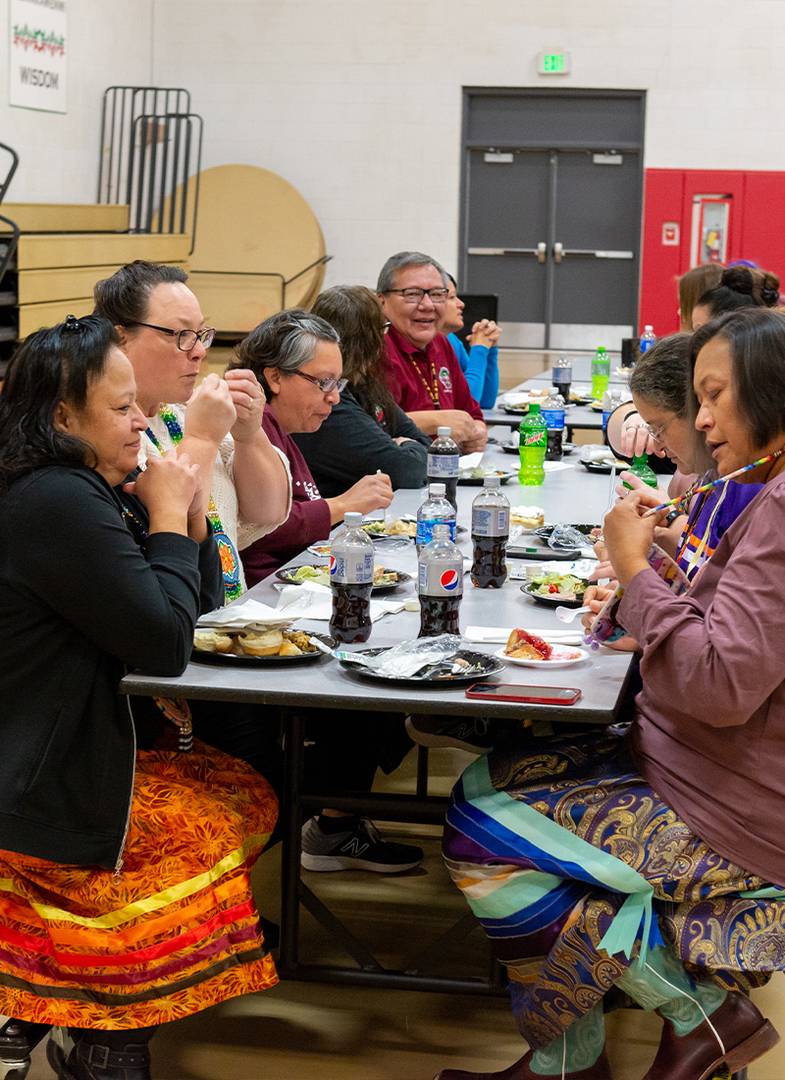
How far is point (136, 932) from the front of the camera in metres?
2.03

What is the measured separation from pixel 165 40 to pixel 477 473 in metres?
8.85

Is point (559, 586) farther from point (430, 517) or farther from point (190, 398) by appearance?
point (190, 398)

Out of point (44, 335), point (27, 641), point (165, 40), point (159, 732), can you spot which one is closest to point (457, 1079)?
point (159, 732)

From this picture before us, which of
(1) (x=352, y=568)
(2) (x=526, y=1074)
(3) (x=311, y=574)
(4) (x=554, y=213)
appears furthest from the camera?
(4) (x=554, y=213)

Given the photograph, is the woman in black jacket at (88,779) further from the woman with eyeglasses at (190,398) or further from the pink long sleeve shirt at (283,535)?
the pink long sleeve shirt at (283,535)

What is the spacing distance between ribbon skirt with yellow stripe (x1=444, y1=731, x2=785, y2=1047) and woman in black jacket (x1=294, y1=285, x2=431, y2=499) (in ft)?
5.95

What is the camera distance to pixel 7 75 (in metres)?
9.30

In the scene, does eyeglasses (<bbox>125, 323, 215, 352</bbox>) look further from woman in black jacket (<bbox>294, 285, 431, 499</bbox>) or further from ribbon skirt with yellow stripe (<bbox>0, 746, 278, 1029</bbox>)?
woman in black jacket (<bbox>294, 285, 431, 499</bbox>)

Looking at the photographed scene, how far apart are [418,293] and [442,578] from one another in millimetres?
2911

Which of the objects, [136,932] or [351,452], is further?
[351,452]

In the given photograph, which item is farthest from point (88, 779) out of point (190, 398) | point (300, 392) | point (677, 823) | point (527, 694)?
point (300, 392)

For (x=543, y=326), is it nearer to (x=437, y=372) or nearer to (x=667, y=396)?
(x=437, y=372)

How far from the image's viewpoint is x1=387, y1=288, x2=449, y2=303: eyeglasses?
5090 millimetres

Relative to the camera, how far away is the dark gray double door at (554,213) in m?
11.5
